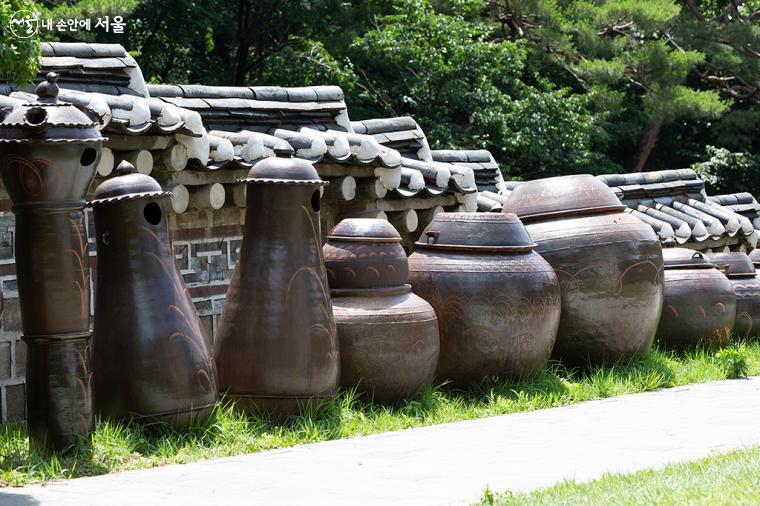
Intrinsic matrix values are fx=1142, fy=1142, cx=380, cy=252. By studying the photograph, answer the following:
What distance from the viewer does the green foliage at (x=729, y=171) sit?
23.8 meters

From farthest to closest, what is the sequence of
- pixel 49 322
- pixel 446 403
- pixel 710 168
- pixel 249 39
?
pixel 710 168
pixel 249 39
pixel 446 403
pixel 49 322

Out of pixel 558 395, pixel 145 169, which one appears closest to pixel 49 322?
pixel 145 169

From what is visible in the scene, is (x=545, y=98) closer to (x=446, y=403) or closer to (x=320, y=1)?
(x=320, y=1)

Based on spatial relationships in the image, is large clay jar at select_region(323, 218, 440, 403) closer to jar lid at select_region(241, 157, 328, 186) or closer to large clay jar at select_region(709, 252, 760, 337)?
jar lid at select_region(241, 157, 328, 186)

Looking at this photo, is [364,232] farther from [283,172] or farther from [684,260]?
[684,260]

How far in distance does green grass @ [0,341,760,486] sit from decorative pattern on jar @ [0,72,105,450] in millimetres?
217

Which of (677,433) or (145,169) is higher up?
(145,169)

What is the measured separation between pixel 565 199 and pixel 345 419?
3432 mm

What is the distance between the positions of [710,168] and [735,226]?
1028 centimetres

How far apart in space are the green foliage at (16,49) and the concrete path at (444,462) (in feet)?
6.63

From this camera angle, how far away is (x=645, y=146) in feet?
78.5

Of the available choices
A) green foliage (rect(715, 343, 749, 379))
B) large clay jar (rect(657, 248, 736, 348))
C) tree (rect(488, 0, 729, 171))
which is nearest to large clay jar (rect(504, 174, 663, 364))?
green foliage (rect(715, 343, 749, 379))

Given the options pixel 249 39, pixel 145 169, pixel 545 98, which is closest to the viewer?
pixel 145 169

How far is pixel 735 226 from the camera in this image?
46.1 ft
